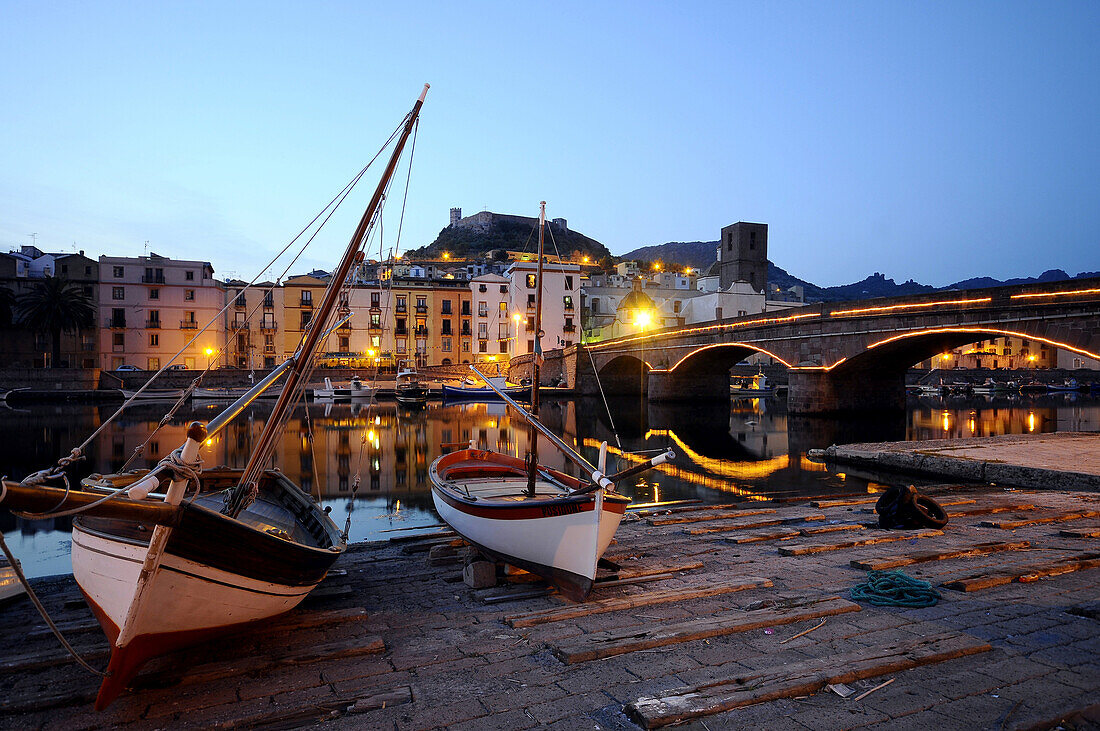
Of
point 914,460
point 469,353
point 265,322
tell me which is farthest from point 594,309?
point 914,460

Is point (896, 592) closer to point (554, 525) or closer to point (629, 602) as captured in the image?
point (629, 602)

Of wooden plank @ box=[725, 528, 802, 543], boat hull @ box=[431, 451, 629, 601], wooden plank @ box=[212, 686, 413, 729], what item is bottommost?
wooden plank @ box=[725, 528, 802, 543]

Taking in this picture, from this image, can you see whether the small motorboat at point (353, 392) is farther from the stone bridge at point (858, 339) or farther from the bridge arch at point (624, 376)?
→ the bridge arch at point (624, 376)

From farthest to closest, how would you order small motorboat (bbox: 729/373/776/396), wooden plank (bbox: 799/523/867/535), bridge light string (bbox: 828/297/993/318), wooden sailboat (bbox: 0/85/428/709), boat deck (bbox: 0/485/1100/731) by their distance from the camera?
1. small motorboat (bbox: 729/373/776/396)
2. bridge light string (bbox: 828/297/993/318)
3. wooden plank (bbox: 799/523/867/535)
4. boat deck (bbox: 0/485/1100/731)
5. wooden sailboat (bbox: 0/85/428/709)

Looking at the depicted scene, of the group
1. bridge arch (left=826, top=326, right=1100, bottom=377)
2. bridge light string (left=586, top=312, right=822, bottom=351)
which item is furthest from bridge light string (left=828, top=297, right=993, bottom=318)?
bridge light string (left=586, top=312, right=822, bottom=351)

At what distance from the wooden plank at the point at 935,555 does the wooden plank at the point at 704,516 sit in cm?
340

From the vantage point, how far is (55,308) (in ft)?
190

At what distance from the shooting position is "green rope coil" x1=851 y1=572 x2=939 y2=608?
6617mm

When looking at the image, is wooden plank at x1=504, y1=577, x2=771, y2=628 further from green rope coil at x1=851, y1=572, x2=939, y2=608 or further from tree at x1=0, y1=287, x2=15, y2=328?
tree at x1=0, y1=287, x2=15, y2=328

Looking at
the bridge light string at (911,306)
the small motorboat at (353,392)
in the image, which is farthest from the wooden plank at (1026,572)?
the small motorboat at (353,392)

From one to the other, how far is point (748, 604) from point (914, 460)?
47.3 feet

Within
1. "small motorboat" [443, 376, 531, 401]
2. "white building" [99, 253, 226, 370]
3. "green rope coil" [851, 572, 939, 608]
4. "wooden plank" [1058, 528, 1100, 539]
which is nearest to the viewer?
"green rope coil" [851, 572, 939, 608]

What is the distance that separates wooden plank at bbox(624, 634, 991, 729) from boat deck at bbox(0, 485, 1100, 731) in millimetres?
16

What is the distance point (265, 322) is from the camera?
70.3 meters
